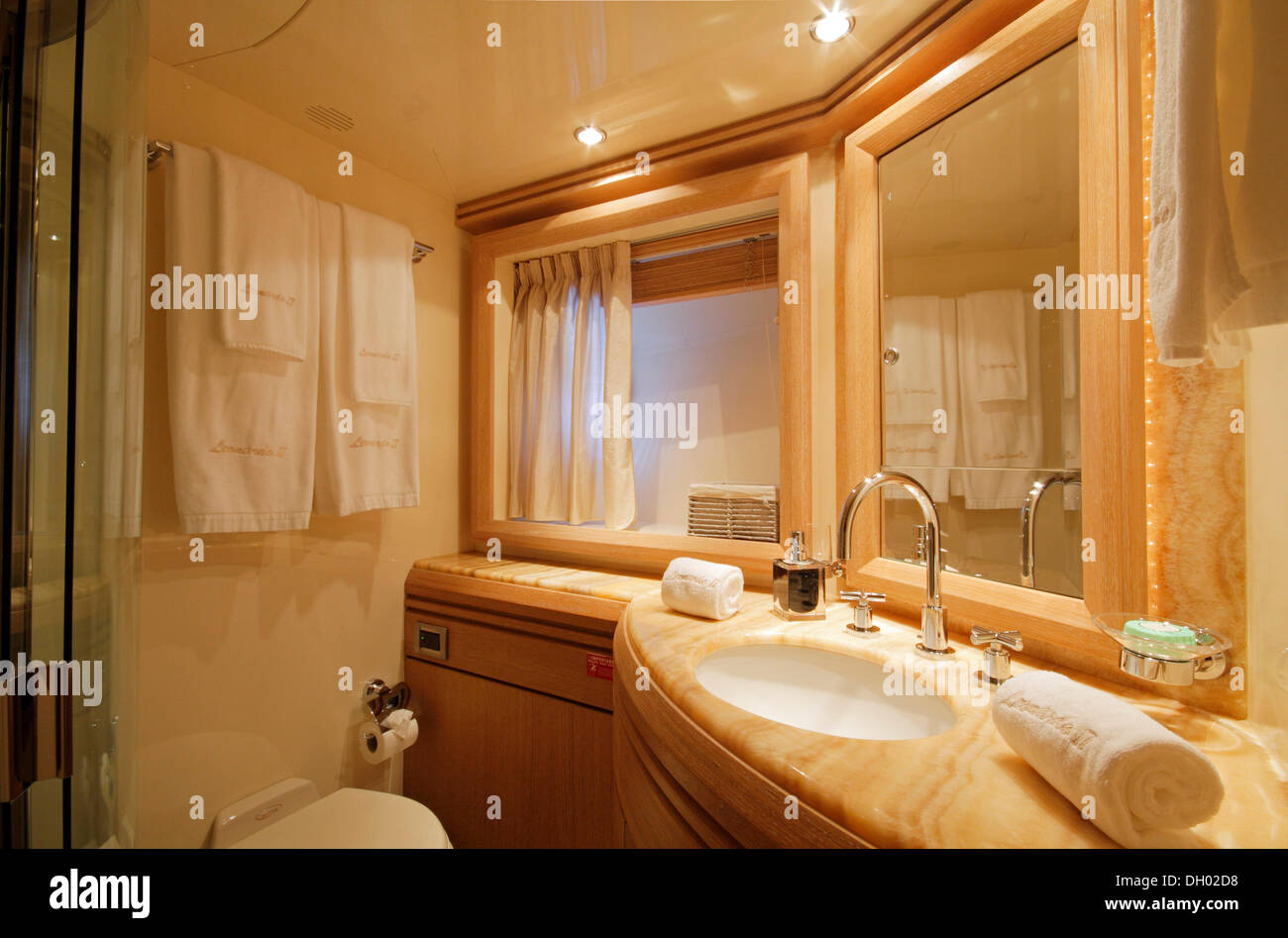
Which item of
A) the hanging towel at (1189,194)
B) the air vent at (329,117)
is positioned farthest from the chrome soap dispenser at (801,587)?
the air vent at (329,117)

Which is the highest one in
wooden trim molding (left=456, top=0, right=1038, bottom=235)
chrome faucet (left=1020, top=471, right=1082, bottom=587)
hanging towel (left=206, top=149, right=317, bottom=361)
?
wooden trim molding (left=456, top=0, right=1038, bottom=235)

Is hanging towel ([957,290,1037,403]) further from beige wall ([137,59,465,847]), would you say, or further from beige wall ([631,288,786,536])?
beige wall ([137,59,465,847])

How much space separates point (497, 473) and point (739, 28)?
4.47ft

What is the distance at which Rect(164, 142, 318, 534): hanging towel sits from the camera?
1062mm

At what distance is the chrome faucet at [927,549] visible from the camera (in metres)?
0.85

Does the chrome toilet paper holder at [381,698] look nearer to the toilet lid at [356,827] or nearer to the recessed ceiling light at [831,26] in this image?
the toilet lid at [356,827]

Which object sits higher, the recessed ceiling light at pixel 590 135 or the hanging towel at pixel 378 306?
the recessed ceiling light at pixel 590 135

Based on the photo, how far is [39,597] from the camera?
0.53 metres

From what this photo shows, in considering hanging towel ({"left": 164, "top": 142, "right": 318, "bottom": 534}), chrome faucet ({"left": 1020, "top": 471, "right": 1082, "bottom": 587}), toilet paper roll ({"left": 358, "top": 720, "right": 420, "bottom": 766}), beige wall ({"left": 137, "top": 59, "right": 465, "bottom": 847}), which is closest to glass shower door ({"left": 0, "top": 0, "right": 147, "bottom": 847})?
hanging towel ({"left": 164, "top": 142, "right": 318, "bottom": 534})

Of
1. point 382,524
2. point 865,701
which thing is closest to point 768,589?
point 865,701

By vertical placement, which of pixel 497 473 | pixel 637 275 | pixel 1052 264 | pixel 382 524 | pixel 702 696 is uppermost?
pixel 637 275

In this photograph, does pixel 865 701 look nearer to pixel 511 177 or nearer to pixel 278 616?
pixel 278 616

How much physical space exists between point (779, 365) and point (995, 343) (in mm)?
546

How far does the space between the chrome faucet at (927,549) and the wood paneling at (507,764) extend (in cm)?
78
